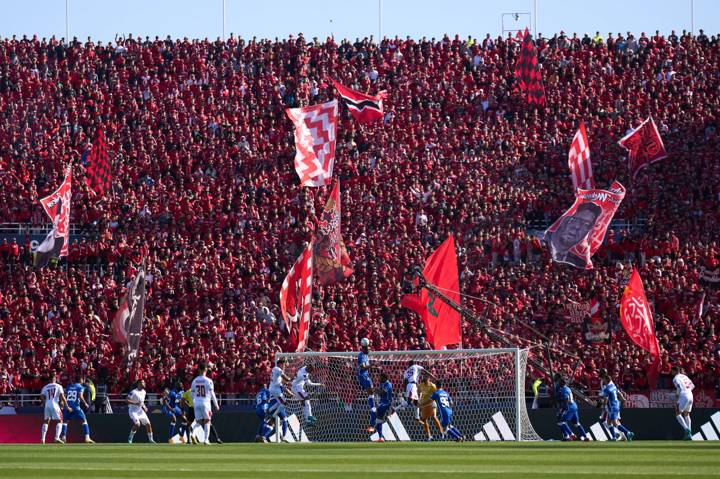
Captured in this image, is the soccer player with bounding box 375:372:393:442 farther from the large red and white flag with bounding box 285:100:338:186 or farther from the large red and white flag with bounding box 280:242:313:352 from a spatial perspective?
the large red and white flag with bounding box 285:100:338:186

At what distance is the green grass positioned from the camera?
50.6 ft

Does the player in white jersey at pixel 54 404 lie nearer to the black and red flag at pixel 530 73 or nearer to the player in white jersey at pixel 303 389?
the player in white jersey at pixel 303 389

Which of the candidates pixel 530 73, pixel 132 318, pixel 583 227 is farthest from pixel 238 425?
pixel 530 73

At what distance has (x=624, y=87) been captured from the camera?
51531mm

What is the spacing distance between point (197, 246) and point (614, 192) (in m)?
14.5

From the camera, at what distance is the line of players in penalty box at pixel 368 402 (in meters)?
28.5

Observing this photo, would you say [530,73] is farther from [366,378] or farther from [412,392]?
[412,392]

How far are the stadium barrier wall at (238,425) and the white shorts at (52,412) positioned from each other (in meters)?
2.23

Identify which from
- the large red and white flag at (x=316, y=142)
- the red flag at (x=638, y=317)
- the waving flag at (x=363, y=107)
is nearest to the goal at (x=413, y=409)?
the red flag at (x=638, y=317)

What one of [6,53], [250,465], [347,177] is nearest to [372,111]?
[347,177]

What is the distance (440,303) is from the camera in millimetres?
32312

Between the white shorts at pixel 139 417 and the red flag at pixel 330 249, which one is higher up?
the red flag at pixel 330 249

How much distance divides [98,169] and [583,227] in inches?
715

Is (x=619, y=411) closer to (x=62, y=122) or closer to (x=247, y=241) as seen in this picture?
(x=247, y=241)
